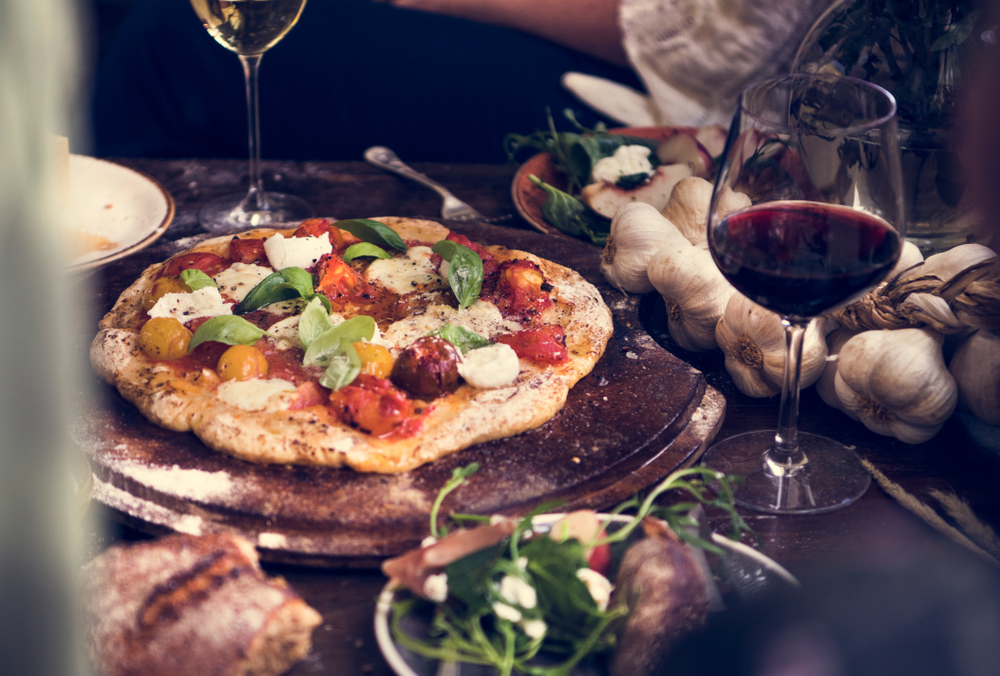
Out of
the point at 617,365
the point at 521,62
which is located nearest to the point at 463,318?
the point at 617,365

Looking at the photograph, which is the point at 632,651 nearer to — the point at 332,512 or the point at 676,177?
the point at 332,512

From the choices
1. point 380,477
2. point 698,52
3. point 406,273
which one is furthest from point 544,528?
point 698,52

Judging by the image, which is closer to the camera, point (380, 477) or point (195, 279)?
point (380, 477)

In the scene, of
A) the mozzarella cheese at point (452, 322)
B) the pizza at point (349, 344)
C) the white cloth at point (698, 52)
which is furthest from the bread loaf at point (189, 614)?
the white cloth at point (698, 52)

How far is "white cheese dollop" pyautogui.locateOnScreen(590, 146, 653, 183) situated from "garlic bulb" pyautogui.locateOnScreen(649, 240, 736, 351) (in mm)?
595

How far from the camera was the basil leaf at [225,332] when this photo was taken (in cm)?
142

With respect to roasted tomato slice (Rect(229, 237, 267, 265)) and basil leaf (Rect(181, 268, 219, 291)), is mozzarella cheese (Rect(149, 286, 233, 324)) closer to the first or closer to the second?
basil leaf (Rect(181, 268, 219, 291))

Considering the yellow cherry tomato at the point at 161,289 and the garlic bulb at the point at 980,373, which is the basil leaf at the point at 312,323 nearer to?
the yellow cherry tomato at the point at 161,289

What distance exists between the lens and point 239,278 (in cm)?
169

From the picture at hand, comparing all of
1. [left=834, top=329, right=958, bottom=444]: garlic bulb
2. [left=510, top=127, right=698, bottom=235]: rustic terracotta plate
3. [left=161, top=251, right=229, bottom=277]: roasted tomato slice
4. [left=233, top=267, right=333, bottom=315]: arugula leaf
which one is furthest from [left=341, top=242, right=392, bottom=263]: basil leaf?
[left=834, top=329, right=958, bottom=444]: garlic bulb

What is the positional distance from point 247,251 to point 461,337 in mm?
598

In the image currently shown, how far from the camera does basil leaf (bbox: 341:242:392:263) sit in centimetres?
177

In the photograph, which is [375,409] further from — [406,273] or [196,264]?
[196,264]

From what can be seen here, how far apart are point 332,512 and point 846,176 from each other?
2.66ft
